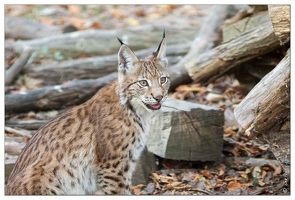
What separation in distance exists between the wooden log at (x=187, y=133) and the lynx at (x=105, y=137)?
2.80ft

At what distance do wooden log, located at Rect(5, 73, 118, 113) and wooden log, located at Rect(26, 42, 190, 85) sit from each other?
995 millimetres

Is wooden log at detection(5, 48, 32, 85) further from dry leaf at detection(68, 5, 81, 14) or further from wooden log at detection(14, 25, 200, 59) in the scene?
dry leaf at detection(68, 5, 81, 14)

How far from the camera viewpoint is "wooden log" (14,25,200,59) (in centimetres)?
1062

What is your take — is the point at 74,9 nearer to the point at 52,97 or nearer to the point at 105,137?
the point at 52,97

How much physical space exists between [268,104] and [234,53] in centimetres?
206

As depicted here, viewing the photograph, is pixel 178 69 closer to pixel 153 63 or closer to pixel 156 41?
A: pixel 156 41

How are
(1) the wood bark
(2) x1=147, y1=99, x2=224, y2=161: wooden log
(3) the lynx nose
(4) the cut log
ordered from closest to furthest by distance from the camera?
(3) the lynx nose < (4) the cut log < (2) x1=147, y1=99, x2=224, y2=161: wooden log < (1) the wood bark

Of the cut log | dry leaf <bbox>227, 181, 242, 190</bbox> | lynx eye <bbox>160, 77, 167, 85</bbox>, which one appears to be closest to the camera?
lynx eye <bbox>160, 77, 167, 85</bbox>

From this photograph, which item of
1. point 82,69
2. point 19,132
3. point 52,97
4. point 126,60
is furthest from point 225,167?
point 82,69

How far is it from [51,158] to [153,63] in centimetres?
140

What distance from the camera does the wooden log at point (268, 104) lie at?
5.50 metres

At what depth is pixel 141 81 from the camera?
5.85m

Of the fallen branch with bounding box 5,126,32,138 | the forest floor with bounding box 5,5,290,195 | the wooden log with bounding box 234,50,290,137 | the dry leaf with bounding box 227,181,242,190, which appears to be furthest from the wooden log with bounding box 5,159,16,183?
the wooden log with bounding box 234,50,290,137

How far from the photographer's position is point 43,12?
12.4 metres
